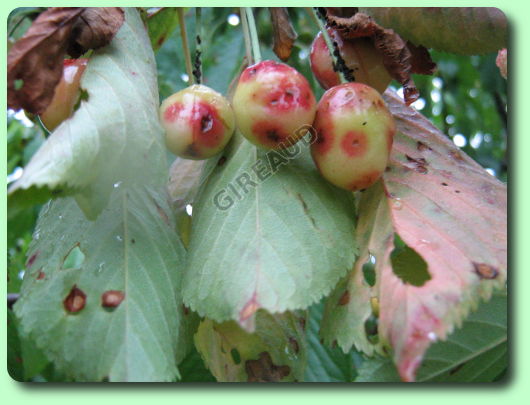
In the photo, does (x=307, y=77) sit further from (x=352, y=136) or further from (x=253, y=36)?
(x=352, y=136)

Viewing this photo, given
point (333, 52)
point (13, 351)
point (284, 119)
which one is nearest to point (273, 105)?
point (284, 119)

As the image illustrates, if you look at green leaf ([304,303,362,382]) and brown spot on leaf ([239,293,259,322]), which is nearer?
brown spot on leaf ([239,293,259,322])

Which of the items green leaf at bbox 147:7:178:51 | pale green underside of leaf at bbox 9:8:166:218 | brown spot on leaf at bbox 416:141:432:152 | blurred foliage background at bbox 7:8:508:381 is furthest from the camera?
blurred foliage background at bbox 7:8:508:381

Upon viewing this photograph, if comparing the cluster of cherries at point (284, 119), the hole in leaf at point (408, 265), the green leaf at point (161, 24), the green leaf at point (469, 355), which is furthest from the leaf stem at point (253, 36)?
the green leaf at point (469, 355)

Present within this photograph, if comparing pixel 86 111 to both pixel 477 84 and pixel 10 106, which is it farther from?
pixel 477 84

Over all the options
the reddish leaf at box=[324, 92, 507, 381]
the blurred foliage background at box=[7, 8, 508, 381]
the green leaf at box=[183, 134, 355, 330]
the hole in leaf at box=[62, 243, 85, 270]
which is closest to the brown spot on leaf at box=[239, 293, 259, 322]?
the green leaf at box=[183, 134, 355, 330]

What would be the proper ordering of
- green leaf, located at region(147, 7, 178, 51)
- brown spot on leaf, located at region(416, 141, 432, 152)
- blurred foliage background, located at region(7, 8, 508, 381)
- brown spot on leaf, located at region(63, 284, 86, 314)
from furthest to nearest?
1. blurred foliage background, located at region(7, 8, 508, 381)
2. green leaf, located at region(147, 7, 178, 51)
3. brown spot on leaf, located at region(416, 141, 432, 152)
4. brown spot on leaf, located at region(63, 284, 86, 314)

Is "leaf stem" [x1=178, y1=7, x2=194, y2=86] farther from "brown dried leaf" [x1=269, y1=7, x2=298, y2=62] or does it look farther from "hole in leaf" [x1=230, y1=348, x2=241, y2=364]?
"hole in leaf" [x1=230, y1=348, x2=241, y2=364]

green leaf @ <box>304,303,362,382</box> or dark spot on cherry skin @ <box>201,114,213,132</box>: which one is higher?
dark spot on cherry skin @ <box>201,114,213,132</box>
